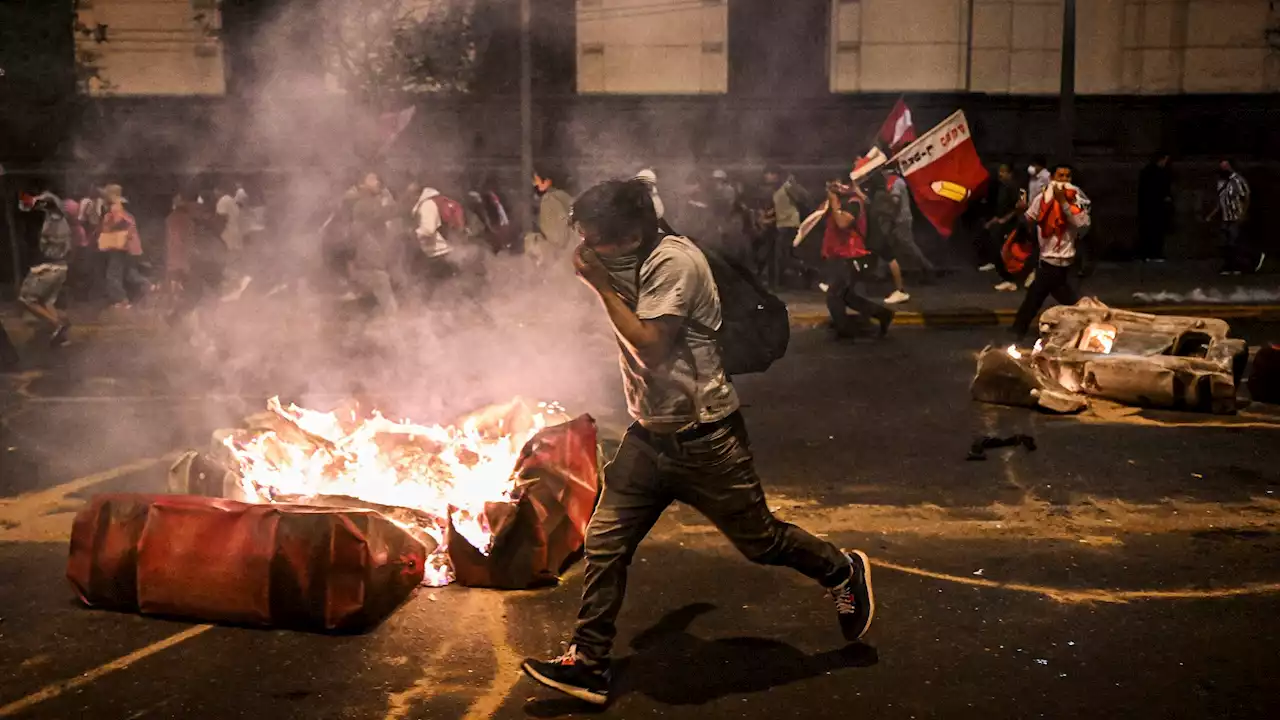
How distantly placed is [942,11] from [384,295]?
1095 cm

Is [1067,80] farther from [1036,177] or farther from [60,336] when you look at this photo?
[60,336]

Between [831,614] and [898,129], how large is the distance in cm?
1259

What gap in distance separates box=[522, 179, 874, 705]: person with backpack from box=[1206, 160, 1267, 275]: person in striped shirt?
15695 millimetres

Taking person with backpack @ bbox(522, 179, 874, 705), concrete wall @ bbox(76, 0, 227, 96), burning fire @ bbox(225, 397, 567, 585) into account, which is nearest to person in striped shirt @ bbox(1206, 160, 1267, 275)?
burning fire @ bbox(225, 397, 567, 585)

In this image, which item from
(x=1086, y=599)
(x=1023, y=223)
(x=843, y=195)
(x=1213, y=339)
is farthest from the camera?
(x=1023, y=223)

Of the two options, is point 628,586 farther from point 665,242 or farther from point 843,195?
point 843,195

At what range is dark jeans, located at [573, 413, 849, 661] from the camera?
4.45 m

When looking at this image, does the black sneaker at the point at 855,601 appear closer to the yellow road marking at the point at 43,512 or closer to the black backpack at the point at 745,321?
the black backpack at the point at 745,321

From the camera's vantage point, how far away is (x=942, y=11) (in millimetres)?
19625

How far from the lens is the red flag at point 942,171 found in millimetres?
16688

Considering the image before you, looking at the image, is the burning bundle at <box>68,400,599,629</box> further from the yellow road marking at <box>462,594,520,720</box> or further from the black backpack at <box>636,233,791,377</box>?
the black backpack at <box>636,233,791,377</box>

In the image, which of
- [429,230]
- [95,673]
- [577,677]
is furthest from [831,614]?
[429,230]

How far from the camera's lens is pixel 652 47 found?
1984 centimetres

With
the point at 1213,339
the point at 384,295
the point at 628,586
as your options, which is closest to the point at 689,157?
the point at 384,295
